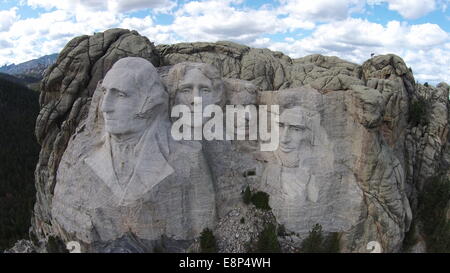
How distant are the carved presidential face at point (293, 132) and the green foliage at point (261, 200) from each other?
7.37 feet

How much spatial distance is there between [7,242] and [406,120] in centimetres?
3768

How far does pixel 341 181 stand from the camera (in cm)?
1866

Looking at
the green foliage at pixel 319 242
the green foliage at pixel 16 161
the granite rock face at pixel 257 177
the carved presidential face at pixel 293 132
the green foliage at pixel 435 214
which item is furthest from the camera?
the green foliage at pixel 16 161

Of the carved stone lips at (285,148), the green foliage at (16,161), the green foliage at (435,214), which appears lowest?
the green foliage at (16,161)

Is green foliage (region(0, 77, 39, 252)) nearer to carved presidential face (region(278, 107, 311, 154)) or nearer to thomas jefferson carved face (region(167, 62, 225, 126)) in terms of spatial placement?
thomas jefferson carved face (region(167, 62, 225, 126))

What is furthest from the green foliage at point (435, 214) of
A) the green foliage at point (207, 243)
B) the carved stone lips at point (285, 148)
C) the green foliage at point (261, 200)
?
the green foliage at point (207, 243)

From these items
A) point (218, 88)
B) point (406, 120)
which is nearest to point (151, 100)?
point (218, 88)

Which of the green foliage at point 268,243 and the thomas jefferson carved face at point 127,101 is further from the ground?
the thomas jefferson carved face at point 127,101

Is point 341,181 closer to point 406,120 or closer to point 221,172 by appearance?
point 221,172

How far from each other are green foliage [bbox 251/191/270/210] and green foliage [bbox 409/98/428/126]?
39.8 feet

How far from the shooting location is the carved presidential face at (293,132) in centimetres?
1847

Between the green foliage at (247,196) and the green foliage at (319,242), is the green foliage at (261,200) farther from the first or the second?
the green foliage at (319,242)

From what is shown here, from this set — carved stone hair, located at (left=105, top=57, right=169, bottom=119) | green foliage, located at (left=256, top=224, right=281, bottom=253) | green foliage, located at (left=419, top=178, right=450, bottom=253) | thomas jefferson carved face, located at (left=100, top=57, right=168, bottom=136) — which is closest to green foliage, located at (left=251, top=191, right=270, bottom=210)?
green foliage, located at (left=256, top=224, right=281, bottom=253)

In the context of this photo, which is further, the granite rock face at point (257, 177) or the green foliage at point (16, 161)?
the green foliage at point (16, 161)
